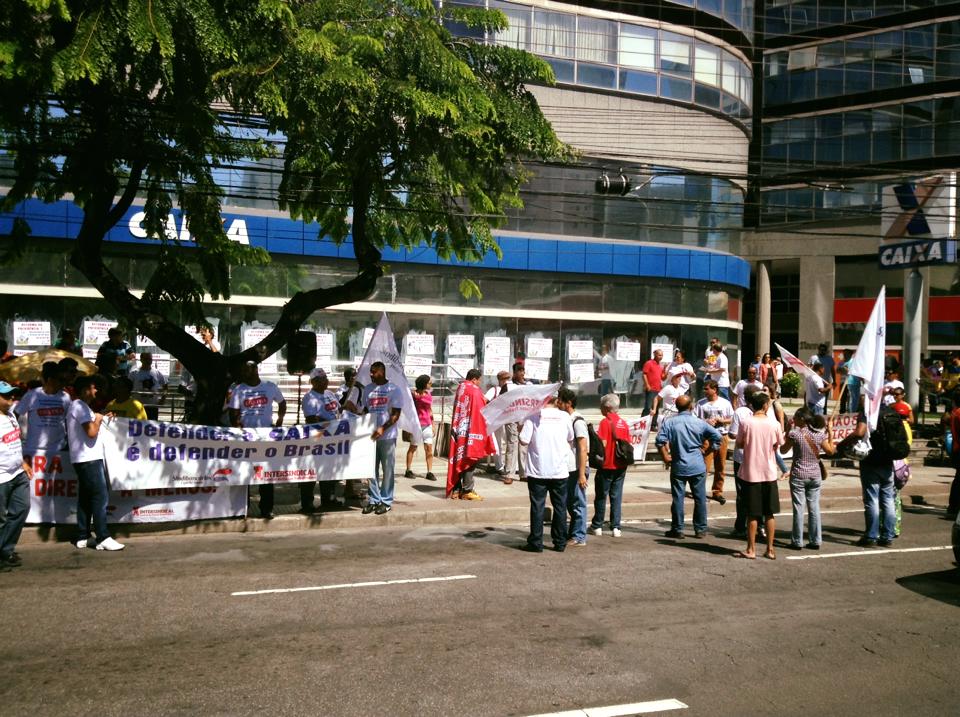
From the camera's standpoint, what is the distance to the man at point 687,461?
11.6 m

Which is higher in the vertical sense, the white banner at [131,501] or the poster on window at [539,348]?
the poster on window at [539,348]

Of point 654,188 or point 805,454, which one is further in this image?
point 654,188

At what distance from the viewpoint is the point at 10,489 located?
30.5 feet

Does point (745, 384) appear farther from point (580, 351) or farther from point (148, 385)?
point (148, 385)

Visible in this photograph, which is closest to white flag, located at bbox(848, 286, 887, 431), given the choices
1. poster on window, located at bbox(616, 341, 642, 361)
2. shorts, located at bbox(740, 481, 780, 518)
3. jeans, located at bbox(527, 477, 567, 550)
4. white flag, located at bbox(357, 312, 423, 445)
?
shorts, located at bbox(740, 481, 780, 518)

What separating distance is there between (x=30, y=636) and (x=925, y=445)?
1941cm

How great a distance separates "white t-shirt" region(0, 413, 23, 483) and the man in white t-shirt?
3.48 feet

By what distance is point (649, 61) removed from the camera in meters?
27.8

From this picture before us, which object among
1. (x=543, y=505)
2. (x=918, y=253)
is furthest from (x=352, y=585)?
(x=918, y=253)

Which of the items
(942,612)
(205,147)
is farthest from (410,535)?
(205,147)

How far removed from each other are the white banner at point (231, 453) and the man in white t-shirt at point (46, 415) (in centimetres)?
54

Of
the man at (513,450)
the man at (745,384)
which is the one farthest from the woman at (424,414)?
the man at (745,384)

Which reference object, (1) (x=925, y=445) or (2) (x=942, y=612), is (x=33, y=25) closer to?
(2) (x=942, y=612)

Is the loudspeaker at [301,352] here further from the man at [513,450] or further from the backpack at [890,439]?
the backpack at [890,439]
